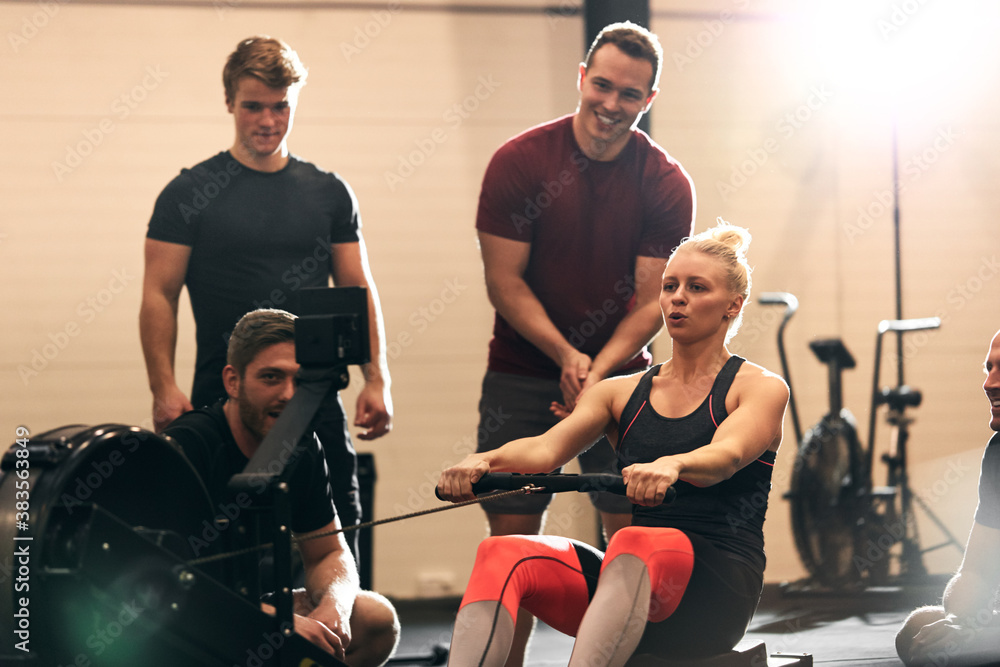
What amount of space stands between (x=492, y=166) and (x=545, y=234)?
0.77ft

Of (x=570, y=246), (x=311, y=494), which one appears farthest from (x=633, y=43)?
(x=311, y=494)

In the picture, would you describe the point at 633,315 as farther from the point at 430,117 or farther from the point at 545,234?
the point at 430,117

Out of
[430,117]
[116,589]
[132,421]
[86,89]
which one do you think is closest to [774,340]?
[430,117]

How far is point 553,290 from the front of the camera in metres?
2.61

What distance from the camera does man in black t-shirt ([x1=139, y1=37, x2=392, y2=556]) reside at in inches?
99.7

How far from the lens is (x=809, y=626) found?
3.71 metres
